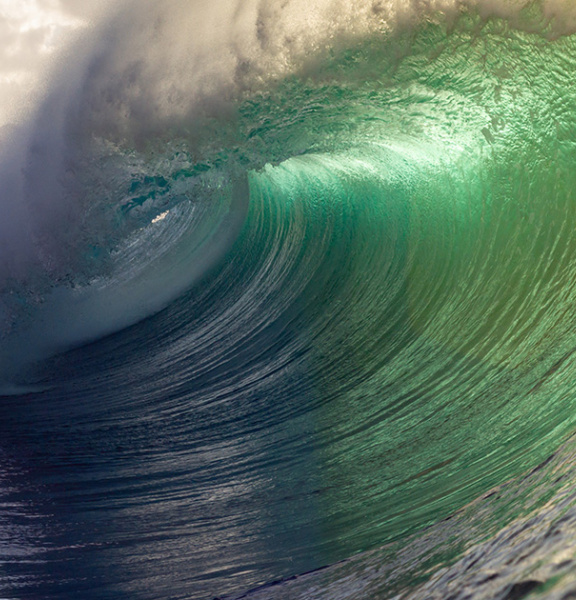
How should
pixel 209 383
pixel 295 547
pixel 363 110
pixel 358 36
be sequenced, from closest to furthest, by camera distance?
pixel 295 547 < pixel 358 36 < pixel 363 110 < pixel 209 383

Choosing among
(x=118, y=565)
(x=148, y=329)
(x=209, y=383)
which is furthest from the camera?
(x=148, y=329)

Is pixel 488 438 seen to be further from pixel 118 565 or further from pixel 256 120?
pixel 256 120

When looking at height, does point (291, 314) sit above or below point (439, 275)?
above

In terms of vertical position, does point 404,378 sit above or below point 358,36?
below

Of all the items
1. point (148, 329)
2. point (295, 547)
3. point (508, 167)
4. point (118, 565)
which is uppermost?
point (148, 329)

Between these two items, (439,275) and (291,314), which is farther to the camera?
(291,314)

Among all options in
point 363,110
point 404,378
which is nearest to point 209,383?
point 404,378

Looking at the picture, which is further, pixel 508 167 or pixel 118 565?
pixel 508 167

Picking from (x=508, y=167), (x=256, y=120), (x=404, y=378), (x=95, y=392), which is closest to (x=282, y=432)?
(x=404, y=378)
